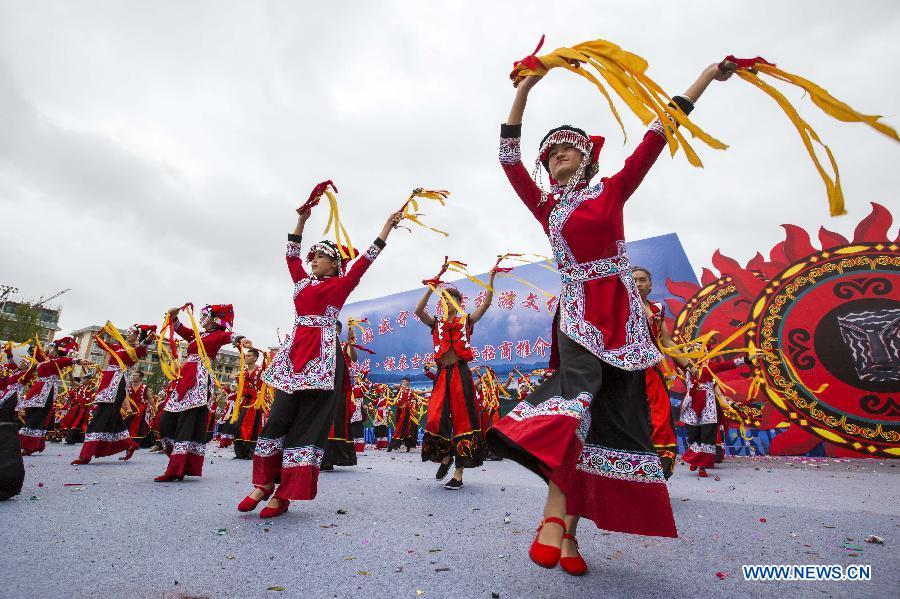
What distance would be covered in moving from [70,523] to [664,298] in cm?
1077

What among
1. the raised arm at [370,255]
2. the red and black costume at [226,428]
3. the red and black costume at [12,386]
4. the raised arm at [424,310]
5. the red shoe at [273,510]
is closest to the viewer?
the red shoe at [273,510]

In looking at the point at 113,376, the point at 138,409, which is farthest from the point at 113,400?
the point at 138,409

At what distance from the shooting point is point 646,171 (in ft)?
6.68

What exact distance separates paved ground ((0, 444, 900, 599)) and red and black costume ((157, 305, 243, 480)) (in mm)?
568

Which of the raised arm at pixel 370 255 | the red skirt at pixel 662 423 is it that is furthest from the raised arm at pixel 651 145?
the red skirt at pixel 662 423

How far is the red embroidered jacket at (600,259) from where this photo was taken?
1.90 meters

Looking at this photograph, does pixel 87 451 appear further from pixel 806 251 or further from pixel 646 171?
pixel 806 251

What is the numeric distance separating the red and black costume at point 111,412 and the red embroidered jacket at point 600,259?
581 centimetres

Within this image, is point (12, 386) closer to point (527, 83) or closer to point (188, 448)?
point (188, 448)

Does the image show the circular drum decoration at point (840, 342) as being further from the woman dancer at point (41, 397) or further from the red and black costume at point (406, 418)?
the woman dancer at point (41, 397)

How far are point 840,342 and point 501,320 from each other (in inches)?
297

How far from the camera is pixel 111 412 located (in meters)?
6.43

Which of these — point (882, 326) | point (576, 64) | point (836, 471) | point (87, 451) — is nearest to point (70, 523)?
point (576, 64)

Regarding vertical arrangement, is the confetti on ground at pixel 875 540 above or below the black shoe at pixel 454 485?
above
